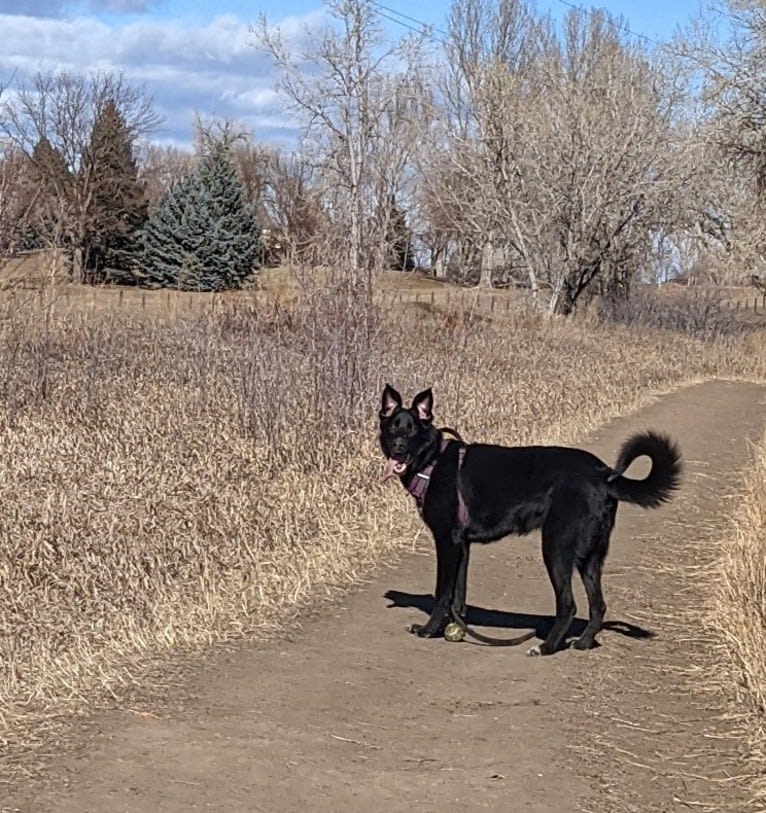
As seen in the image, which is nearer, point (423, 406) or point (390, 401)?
point (423, 406)

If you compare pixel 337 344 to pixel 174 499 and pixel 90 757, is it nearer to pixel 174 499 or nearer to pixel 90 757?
pixel 174 499

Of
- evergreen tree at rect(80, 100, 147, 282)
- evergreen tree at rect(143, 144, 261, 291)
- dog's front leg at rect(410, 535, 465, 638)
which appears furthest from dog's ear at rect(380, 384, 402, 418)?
evergreen tree at rect(80, 100, 147, 282)

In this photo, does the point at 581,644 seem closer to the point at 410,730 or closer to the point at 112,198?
the point at 410,730

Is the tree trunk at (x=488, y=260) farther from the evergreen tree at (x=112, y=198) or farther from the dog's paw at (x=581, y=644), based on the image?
the dog's paw at (x=581, y=644)

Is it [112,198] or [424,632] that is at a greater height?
[112,198]

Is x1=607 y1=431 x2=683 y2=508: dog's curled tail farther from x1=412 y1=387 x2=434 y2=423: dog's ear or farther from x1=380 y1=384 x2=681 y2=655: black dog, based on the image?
x1=412 y1=387 x2=434 y2=423: dog's ear

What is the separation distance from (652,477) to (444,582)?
1338 millimetres

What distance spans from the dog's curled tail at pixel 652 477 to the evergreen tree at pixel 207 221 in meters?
35.6

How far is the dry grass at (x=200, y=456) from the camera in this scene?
7902 millimetres

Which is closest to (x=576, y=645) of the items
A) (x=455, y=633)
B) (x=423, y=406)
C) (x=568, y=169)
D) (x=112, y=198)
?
(x=455, y=633)

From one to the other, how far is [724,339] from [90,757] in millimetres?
29512

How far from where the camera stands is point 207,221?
44531 millimetres

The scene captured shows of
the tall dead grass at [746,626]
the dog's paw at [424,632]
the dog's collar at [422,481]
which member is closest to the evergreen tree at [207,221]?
the tall dead grass at [746,626]

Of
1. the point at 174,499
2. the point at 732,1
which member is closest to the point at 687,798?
the point at 174,499
